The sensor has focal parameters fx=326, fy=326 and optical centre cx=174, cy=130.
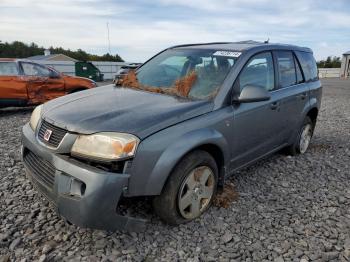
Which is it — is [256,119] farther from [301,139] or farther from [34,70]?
[34,70]

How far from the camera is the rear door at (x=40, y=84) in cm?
873

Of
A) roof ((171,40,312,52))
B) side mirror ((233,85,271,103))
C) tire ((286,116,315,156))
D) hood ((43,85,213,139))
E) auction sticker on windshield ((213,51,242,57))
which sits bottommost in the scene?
tire ((286,116,315,156))

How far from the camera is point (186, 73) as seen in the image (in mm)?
3637

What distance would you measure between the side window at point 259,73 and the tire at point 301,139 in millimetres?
1369

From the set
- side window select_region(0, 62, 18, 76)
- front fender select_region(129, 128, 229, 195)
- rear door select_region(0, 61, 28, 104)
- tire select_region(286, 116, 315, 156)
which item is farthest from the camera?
side window select_region(0, 62, 18, 76)

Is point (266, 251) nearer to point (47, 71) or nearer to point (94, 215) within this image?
point (94, 215)

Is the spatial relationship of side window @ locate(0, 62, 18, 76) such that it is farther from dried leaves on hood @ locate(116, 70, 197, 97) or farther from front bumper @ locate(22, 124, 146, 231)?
front bumper @ locate(22, 124, 146, 231)

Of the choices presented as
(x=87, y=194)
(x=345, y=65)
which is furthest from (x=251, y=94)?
(x=345, y=65)

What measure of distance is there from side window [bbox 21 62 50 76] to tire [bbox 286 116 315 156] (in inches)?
274

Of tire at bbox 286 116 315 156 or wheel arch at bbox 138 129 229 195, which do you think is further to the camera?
tire at bbox 286 116 315 156

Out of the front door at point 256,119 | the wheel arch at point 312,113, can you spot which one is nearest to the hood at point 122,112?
the front door at point 256,119

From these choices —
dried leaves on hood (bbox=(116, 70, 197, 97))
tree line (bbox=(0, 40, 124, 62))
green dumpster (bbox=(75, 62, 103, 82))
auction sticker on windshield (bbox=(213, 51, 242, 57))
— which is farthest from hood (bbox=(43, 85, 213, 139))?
tree line (bbox=(0, 40, 124, 62))

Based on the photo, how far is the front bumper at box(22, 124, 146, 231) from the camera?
7.80ft

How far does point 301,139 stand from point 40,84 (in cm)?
689
